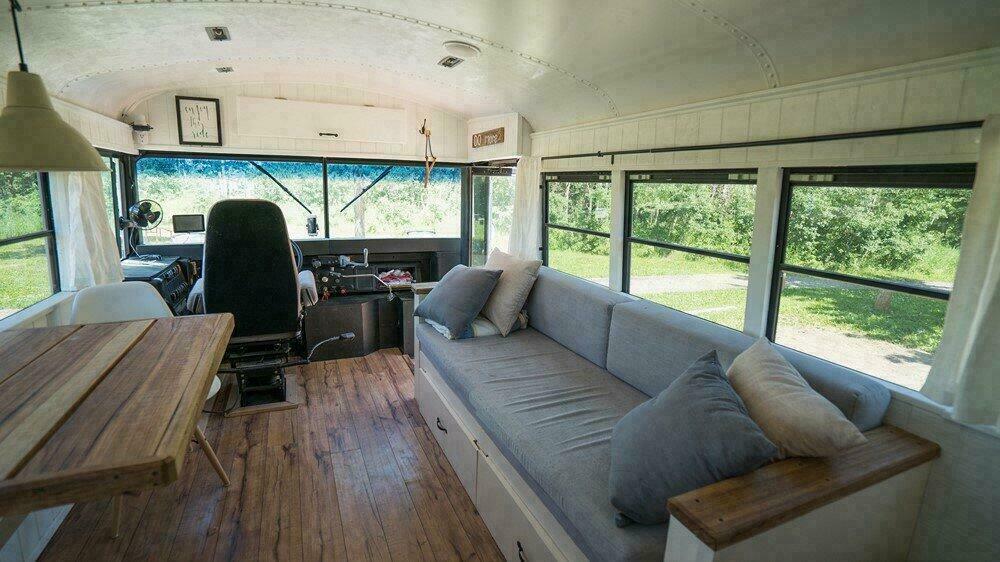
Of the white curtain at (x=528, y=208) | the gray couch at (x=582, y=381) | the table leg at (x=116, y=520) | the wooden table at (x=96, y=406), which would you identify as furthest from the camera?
the white curtain at (x=528, y=208)

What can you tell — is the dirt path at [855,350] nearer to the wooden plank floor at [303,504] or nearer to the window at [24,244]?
the wooden plank floor at [303,504]

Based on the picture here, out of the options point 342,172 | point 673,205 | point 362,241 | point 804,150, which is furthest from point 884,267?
point 342,172

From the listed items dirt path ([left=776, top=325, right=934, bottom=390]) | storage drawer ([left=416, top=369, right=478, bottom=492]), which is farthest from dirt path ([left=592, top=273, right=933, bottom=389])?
storage drawer ([left=416, top=369, right=478, bottom=492])

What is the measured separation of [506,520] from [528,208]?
284cm

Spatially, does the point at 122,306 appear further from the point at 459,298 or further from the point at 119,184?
the point at 119,184

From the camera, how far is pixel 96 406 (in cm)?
125

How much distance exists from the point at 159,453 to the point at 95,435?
0.21 meters

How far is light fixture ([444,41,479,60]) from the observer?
274 cm

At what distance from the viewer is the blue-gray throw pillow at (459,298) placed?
2.87 metres

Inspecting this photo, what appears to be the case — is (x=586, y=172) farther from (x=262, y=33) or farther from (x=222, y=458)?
(x=222, y=458)

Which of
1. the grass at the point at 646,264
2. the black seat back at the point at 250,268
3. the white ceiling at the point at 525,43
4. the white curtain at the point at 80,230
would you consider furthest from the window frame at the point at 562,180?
the white curtain at the point at 80,230

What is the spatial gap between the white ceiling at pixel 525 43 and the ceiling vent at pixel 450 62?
49 mm

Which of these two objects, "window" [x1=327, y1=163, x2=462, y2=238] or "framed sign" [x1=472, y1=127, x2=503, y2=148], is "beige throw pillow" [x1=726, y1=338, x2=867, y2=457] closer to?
"framed sign" [x1=472, y1=127, x2=503, y2=148]

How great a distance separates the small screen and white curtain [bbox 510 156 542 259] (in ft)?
9.02
